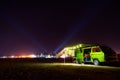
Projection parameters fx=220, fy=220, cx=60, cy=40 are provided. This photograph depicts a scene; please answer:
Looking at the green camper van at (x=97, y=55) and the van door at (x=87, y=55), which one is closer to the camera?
the green camper van at (x=97, y=55)

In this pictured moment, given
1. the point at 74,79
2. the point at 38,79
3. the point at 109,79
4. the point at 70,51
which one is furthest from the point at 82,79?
the point at 70,51

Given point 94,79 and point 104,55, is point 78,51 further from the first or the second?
point 94,79

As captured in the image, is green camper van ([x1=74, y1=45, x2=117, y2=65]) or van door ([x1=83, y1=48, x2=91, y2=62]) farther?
van door ([x1=83, y1=48, x2=91, y2=62])

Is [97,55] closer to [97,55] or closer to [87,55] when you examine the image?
[97,55]

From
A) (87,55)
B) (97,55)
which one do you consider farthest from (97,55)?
(87,55)

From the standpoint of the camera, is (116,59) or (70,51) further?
(70,51)

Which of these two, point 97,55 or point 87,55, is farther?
point 87,55

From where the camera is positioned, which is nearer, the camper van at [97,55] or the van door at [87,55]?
the camper van at [97,55]

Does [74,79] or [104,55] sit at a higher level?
[104,55]

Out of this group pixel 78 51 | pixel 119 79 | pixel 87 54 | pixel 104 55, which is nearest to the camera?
pixel 119 79

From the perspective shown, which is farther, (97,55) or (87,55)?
(87,55)

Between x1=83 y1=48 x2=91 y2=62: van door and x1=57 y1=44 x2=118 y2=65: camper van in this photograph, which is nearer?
x1=57 y1=44 x2=118 y2=65: camper van

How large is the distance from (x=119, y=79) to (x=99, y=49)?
1285cm

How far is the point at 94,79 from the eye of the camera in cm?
1247
